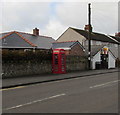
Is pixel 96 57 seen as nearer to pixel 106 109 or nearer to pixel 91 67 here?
pixel 91 67

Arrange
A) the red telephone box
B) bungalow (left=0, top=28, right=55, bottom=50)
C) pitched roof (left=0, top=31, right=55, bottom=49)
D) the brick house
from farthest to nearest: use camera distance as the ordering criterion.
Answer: the brick house
pitched roof (left=0, top=31, right=55, bottom=49)
bungalow (left=0, top=28, right=55, bottom=50)
the red telephone box

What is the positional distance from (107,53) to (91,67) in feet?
16.9

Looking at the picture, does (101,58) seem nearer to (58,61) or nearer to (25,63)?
(58,61)

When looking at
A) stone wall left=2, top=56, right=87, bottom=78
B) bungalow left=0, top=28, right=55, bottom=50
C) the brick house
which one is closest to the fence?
stone wall left=2, top=56, right=87, bottom=78

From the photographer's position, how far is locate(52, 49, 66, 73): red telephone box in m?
19.4

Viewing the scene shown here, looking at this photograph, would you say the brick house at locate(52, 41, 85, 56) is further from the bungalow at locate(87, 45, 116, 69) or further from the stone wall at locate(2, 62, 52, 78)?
the stone wall at locate(2, 62, 52, 78)

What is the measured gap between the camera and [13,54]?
16.2 metres

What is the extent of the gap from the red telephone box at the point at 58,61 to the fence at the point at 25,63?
1.58ft

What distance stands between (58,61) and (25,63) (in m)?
3.87

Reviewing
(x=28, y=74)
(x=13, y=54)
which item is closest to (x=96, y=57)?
(x=28, y=74)

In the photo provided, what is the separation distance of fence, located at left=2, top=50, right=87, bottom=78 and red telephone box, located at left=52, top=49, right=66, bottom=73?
19.0 inches

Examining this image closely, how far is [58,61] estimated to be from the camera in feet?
64.0

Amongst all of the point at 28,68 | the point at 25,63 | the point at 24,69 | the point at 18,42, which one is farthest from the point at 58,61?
the point at 18,42

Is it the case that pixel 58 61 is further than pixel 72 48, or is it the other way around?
pixel 72 48
